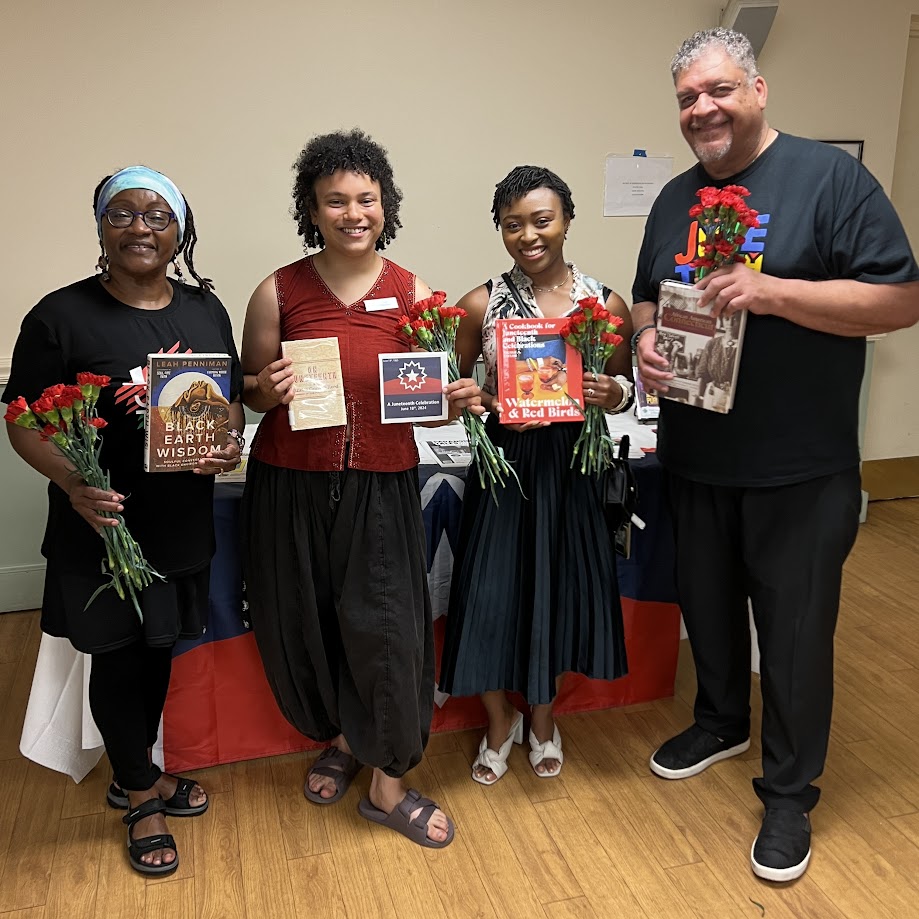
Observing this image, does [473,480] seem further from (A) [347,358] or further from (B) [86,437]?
(B) [86,437]

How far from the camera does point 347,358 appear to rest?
1.81 metres

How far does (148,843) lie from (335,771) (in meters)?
0.48

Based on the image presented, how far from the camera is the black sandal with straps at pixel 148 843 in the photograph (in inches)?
76.4

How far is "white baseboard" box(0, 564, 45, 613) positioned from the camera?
326 centimetres

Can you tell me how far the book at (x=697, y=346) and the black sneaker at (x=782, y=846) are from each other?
970mm

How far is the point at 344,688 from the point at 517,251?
109 cm

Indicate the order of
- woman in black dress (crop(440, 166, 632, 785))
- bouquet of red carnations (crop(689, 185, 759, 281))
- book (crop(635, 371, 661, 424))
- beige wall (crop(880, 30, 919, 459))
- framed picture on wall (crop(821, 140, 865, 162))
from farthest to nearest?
beige wall (crop(880, 30, 919, 459)), framed picture on wall (crop(821, 140, 865, 162)), book (crop(635, 371, 661, 424)), woman in black dress (crop(440, 166, 632, 785)), bouquet of red carnations (crop(689, 185, 759, 281))

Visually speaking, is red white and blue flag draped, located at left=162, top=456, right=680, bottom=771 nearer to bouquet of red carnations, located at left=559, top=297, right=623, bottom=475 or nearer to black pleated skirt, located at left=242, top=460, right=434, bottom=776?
black pleated skirt, located at left=242, top=460, right=434, bottom=776

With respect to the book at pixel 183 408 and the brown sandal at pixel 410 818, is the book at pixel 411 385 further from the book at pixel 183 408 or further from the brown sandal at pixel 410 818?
the brown sandal at pixel 410 818

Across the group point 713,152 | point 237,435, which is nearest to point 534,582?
point 237,435

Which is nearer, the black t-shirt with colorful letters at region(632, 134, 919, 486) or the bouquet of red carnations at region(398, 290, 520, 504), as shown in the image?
the black t-shirt with colorful letters at region(632, 134, 919, 486)

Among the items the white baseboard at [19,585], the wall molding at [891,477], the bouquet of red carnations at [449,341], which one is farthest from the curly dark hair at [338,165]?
the wall molding at [891,477]

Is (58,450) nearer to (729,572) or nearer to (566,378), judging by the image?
(566,378)

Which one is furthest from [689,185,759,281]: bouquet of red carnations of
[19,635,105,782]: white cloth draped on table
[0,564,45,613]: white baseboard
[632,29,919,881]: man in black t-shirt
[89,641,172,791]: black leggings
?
[0,564,45,613]: white baseboard
